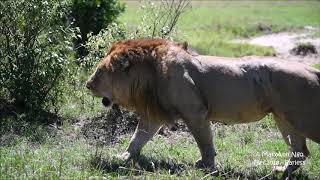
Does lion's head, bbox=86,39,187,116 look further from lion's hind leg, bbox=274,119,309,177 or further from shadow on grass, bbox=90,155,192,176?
lion's hind leg, bbox=274,119,309,177

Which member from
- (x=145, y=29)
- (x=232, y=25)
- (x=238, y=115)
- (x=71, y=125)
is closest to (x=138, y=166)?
(x=238, y=115)

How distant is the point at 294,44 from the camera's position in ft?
87.7

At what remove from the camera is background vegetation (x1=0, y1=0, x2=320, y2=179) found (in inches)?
323

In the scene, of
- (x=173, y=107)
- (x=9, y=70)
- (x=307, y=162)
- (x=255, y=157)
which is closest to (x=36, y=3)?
(x=9, y=70)

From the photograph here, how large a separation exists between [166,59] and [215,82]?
748mm

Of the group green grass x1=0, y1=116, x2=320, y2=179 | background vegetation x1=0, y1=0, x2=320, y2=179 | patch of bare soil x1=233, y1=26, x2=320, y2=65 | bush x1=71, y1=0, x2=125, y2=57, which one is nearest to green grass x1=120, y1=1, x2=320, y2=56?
patch of bare soil x1=233, y1=26, x2=320, y2=65

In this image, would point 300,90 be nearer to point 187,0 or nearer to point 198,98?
point 198,98

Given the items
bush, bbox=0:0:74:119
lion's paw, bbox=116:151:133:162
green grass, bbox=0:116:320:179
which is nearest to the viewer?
green grass, bbox=0:116:320:179

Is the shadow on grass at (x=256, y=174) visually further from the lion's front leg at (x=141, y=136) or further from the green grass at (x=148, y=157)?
the lion's front leg at (x=141, y=136)

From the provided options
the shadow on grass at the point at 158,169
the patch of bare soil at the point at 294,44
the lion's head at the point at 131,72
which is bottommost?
the shadow on grass at the point at 158,169

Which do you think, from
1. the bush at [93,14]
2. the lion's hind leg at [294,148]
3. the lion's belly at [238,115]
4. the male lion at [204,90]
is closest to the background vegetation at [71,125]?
A: the lion's hind leg at [294,148]

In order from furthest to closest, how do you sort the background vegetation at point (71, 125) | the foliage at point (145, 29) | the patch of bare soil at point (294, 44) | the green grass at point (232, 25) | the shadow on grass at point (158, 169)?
1. the green grass at point (232, 25)
2. the patch of bare soil at point (294, 44)
3. the foliage at point (145, 29)
4. the background vegetation at point (71, 125)
5. the shadow on grass at point (158, 169)

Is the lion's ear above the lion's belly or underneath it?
above

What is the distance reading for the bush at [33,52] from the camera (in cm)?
1070
